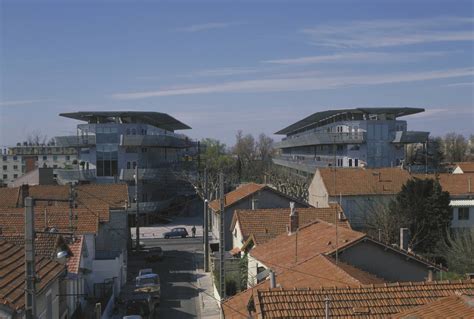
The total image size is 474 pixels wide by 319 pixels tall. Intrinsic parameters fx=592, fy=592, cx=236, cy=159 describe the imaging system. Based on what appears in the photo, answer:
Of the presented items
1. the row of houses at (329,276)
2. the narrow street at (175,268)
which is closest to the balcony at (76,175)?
the narrow street at (175,268)

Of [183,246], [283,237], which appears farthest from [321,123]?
[283,237]

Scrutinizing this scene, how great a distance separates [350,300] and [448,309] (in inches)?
108

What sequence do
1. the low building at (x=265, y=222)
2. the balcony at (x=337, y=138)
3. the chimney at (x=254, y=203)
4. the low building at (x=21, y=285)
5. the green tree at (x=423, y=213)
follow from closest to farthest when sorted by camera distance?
the low building at (x=21, y=285), the low building at (x=265, y=222), the green tree at (x=423, y=213), the chimney at (x=254, y=203), the balcony at (x=337, y=138)

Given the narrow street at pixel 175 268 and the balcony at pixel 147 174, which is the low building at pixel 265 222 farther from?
the balcony at pixel 147 174

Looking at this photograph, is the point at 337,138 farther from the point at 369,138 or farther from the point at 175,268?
the point at 175,268

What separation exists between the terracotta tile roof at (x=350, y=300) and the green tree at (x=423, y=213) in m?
23.0

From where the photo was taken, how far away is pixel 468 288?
53.9ft

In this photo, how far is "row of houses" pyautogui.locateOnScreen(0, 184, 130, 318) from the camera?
1482cm

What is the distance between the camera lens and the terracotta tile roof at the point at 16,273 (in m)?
12.8

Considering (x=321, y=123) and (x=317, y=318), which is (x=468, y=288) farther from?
(x=321, y=123)

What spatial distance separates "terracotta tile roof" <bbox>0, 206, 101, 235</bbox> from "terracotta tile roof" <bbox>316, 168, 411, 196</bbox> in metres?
22.2

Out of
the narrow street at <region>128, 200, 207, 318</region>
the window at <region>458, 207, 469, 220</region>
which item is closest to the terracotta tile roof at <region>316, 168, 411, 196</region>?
the window at <region>458, 207, 469, 220</region>

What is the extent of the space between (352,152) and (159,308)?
39554 millimetres

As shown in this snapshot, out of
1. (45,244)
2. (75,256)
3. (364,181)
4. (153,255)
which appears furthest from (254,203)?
(45,244)
